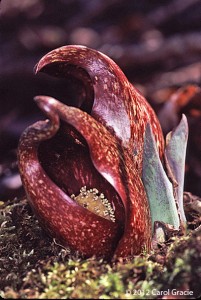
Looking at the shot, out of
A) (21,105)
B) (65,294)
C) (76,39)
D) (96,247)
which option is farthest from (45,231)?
(76,39)

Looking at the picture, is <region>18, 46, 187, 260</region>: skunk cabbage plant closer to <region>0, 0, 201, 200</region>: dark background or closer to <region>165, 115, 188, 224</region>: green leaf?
<region>165, 115, 188, 224</region>: green leaf

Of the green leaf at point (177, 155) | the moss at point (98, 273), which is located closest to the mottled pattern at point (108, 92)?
the green leaf at point (177, 155)

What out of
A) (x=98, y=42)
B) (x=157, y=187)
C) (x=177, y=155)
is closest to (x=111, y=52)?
(x=98, y=42)

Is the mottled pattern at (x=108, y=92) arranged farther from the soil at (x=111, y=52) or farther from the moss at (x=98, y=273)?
the soil at (x=111, y=52)

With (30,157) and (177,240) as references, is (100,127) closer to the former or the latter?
(30,157)

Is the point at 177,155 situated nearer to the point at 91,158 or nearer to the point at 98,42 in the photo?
the point at 91,158
